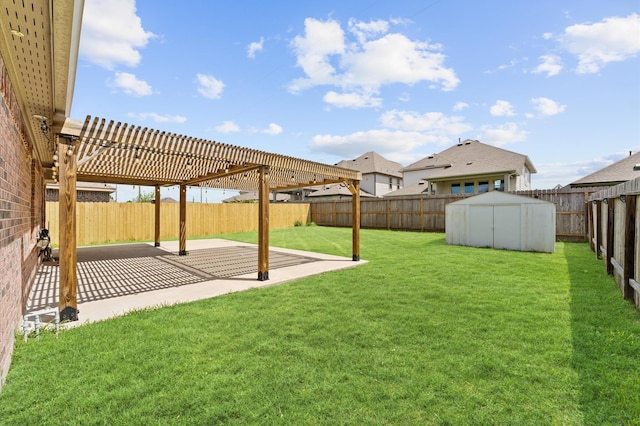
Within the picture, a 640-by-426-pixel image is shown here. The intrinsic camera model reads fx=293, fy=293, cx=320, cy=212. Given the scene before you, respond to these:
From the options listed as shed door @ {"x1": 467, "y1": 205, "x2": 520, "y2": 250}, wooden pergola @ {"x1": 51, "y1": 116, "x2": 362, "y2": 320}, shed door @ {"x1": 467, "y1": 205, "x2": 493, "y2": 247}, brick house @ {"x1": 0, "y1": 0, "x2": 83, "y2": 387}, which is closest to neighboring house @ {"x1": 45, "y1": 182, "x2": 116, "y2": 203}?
wooden pergola @ {"x1": 51, "y1": 116, "x2": 362, "y2": 320}

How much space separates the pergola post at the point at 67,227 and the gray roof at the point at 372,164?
29507 millimetres

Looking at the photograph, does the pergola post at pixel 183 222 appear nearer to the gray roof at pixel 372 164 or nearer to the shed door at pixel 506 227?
the shed door at pixel 506 227

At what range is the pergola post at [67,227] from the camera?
3.79 meters

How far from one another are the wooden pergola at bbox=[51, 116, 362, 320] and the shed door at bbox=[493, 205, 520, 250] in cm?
594

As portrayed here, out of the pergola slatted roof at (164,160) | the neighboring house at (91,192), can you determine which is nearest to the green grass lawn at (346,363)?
the pergola slatted roof at (164,160)

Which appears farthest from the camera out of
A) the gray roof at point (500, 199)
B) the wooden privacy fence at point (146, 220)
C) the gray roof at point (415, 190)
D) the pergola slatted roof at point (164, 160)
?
the gray roof at point (415, 190)

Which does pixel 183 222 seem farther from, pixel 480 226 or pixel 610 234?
pixel 610 234

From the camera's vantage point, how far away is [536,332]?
3336 millimetres

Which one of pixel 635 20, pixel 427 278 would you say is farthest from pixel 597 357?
pixel 635 20

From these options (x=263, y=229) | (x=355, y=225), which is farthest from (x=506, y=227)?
(x=263, y=229)

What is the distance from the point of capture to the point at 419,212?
55.8 ft

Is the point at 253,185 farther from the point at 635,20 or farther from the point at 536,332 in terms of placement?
the point at 635,20

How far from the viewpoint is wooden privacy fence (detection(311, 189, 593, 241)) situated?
11961 millimetres

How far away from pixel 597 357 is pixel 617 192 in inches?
127
